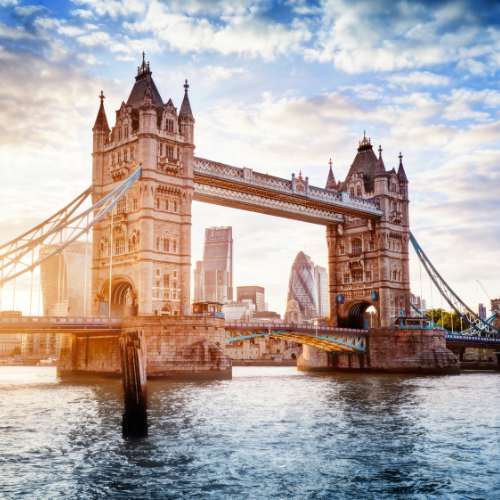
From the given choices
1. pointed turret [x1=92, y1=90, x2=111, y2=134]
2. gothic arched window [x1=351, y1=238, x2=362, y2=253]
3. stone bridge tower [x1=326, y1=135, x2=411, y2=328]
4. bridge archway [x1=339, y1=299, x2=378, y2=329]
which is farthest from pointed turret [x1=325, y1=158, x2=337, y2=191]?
pointed turret [x1=92, y1=90, x2=111, y2=134]

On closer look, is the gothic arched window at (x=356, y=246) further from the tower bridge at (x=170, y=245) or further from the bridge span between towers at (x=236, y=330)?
the bridge span between towers at (x=236, y=330)

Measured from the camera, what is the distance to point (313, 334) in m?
74.4

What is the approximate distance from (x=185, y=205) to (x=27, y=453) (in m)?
42.4

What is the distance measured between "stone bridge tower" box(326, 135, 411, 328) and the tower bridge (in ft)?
0.86

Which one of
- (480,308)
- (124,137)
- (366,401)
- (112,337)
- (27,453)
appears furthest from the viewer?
(480,308)

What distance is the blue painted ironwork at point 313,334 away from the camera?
69.1 meters

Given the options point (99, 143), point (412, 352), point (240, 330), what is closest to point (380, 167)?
point (412, 352)

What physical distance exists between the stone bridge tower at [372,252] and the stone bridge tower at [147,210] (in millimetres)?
32015

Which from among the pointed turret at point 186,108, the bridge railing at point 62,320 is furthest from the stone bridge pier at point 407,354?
the bridge railing at point 62,320

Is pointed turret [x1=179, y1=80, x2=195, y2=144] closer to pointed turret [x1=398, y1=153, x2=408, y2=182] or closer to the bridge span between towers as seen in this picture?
the bridge span between towers

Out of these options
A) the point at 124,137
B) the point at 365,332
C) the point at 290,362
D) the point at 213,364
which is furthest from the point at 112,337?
the point at 290,362

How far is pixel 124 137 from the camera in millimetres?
63500

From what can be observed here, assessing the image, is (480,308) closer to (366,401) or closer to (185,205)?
(185,205)

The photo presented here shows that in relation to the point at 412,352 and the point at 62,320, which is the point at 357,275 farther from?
the point at 62,320
